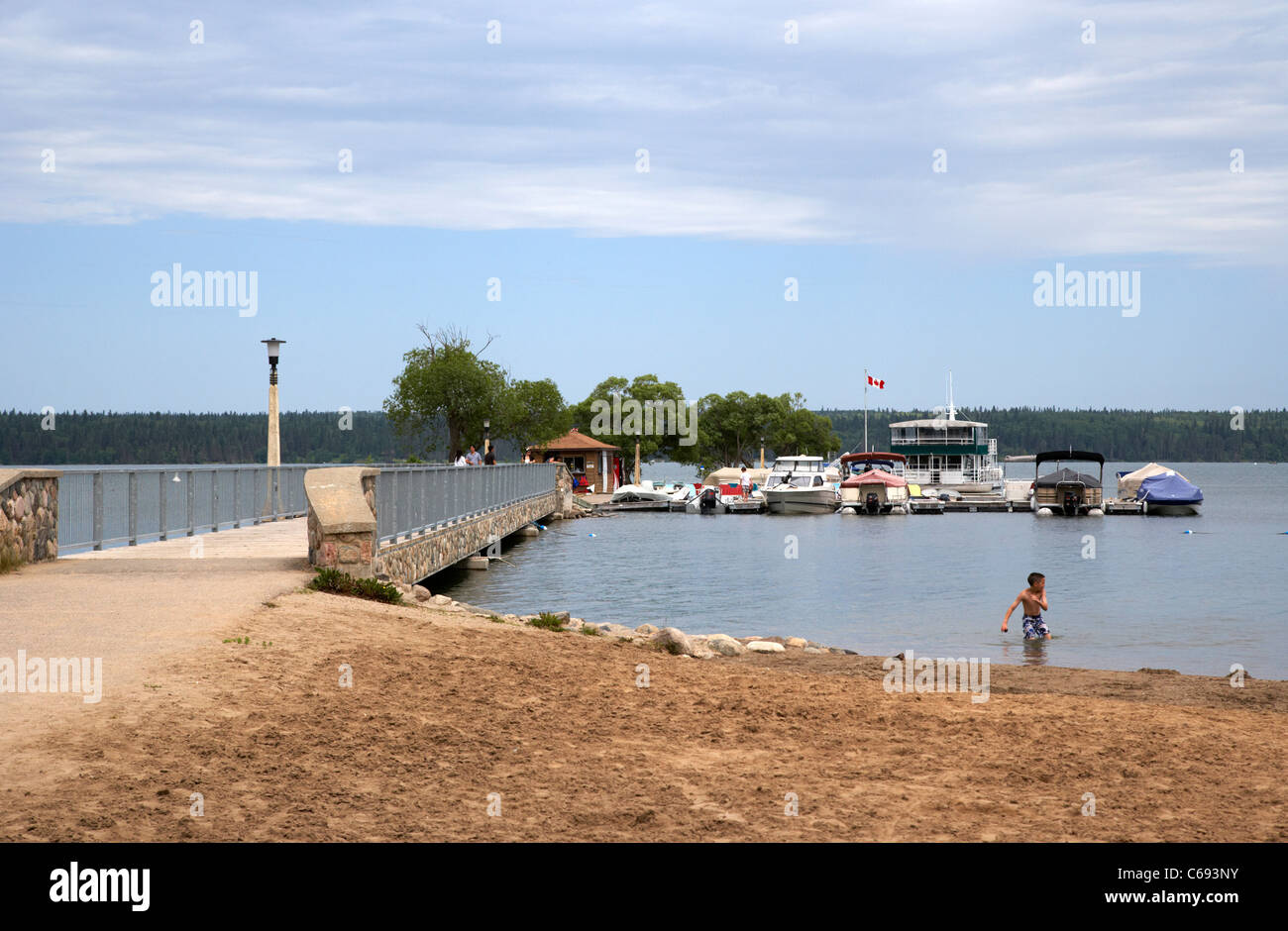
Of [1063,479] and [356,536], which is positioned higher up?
[356,536]

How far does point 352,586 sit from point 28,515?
16.7ft

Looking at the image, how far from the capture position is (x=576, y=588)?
3108cm

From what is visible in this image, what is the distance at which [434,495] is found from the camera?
87.7 feet

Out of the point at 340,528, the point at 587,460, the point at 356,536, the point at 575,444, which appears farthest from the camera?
the point at 587,460

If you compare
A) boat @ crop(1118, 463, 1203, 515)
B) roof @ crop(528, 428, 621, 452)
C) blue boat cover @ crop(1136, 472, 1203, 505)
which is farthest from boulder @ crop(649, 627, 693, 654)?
roof @ crop(528, 428, 621, 452)

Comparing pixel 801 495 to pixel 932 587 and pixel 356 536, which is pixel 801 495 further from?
pixel 356 536

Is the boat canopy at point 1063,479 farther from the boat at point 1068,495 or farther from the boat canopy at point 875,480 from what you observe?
the boat canopy at point 875,480

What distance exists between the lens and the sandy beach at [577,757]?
6.40 meters

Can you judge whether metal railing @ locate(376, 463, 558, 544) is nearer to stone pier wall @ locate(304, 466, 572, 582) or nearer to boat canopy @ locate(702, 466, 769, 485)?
stone pier wall @ locate(304, 466, 572, 582)

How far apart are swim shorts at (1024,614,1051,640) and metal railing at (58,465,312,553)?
15.3m

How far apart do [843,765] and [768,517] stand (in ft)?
221

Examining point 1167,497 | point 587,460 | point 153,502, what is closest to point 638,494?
point 587,460

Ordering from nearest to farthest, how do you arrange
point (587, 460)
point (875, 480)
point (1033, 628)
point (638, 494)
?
point (1033, 628) → point (875, 480) → point (638, 494) → point (587, 460)

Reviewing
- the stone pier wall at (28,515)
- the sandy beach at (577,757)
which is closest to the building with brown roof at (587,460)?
the stone pier wall at (28,515)
